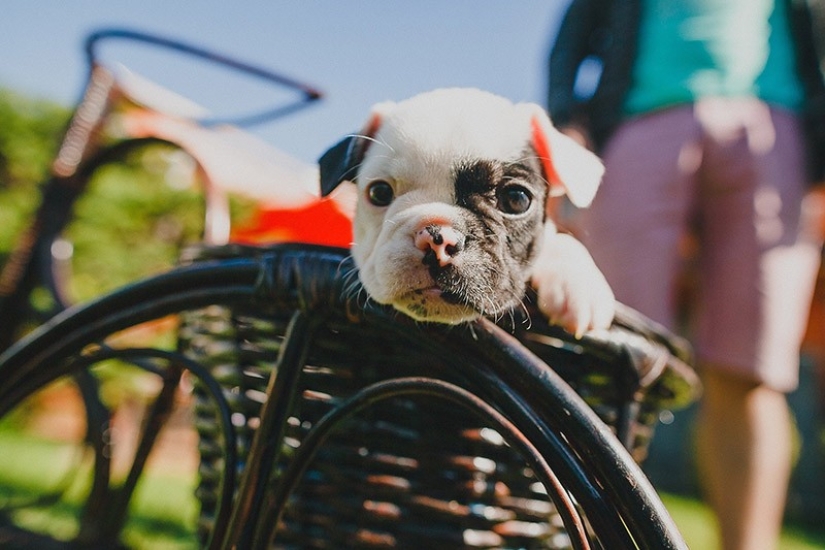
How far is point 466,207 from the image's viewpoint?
660 millimetres

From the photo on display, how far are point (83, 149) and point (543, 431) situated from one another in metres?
1.23

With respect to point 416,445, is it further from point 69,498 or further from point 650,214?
point 69,498

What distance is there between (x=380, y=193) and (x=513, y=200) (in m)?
0.15

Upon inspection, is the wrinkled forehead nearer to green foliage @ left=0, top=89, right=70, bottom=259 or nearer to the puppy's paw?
the puppy's paw

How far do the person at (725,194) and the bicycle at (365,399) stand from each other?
19.7 inches

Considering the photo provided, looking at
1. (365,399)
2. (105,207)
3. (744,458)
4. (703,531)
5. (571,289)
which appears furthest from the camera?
(105,207)

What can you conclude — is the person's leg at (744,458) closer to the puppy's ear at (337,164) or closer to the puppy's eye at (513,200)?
the puppy's eye at (513,200)

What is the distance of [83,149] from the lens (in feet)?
4.38

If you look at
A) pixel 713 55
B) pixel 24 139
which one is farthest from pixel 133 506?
pixel 24 139

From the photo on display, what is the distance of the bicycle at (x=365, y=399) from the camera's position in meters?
0.48

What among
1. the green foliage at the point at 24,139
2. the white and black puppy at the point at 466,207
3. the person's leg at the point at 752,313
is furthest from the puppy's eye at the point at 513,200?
the green foliage at the point at 24,139

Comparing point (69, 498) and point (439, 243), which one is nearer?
point (439, 243)

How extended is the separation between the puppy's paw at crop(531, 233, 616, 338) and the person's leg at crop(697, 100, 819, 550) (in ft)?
1.88

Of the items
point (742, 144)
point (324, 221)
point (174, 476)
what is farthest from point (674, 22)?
point (174, 476)
